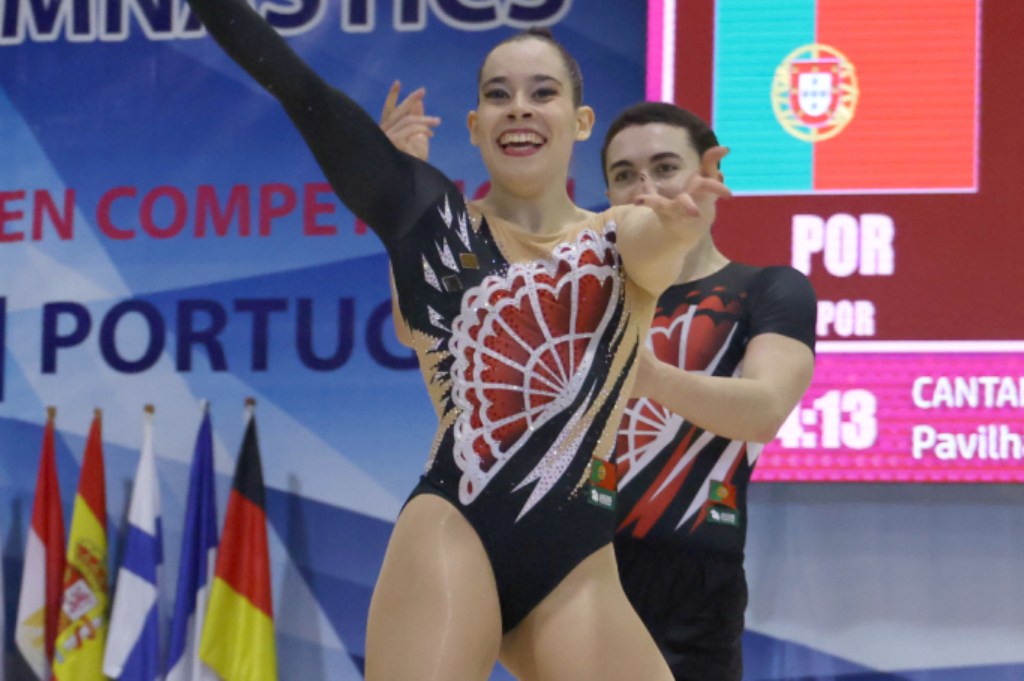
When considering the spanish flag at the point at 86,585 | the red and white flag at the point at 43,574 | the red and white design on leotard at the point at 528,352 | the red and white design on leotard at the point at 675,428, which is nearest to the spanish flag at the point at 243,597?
the spanish flag at the point at 86,585

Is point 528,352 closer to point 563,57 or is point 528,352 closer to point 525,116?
point 525,116

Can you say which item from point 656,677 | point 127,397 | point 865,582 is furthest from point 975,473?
point 127,397

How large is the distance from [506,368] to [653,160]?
2.94ft

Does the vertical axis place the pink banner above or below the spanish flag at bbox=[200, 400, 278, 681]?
above

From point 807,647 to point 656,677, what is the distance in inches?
130

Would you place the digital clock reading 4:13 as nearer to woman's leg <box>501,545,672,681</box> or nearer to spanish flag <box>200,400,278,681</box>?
spanish flag <box>200,400,278,681</box>

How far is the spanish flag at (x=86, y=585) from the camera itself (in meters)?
5.48

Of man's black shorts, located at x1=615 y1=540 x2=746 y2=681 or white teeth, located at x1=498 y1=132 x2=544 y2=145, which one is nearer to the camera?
white teeth, located at x1=498 y1=132 x2=544 y2=145

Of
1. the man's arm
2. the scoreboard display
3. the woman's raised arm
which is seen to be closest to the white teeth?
the woman's raised arm

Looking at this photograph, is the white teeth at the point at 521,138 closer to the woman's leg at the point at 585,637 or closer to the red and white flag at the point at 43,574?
the woman's leg at the point at 585,637

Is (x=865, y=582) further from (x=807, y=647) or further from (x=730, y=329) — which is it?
(x=730, y=329)

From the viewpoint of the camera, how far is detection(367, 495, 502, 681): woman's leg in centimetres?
210

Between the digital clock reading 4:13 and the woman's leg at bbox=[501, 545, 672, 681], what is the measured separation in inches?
103

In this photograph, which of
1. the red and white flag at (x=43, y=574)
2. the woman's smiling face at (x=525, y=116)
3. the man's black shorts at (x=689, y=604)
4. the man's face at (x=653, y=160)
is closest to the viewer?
the woman's smiling face at (x=525, y=116)
